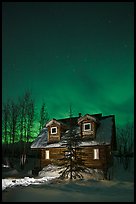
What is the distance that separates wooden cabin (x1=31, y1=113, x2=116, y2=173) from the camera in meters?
22.6

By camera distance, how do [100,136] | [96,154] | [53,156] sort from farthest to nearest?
[53,156] < [96,154] < [100,136]

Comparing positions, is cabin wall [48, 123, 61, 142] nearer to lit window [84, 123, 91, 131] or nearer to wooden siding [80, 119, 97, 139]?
wooden siding [80, 119, 97, 139]

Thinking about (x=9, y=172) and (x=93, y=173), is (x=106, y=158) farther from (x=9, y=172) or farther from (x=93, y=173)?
(x=9, y=172)

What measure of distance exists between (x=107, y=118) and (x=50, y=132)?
23.4ft

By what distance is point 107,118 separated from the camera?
26.2m

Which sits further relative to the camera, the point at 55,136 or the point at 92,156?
the point at 55,136

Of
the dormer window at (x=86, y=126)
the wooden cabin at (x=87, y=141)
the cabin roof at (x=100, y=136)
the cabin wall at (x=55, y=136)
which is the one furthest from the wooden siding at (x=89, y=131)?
the cabin wall at (x=55, y=136)

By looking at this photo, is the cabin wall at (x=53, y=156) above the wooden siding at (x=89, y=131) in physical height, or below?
below

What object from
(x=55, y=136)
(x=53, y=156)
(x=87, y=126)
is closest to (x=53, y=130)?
(x=55, y=136)

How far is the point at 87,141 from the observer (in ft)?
76.0

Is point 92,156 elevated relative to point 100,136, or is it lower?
lower

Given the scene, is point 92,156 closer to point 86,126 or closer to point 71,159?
point 86,126

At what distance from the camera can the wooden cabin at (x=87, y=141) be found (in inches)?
891

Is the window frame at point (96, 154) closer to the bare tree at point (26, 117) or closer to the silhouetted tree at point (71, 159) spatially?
the silhouetted tree at point (71, 159)
